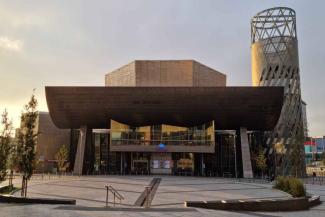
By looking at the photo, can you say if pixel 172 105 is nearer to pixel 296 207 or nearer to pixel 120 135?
pixel 120 135

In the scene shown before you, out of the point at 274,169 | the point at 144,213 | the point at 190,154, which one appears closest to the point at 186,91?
the point at 190,154

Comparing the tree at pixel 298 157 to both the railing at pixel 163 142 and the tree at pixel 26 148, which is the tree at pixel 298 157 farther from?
the tree at pixel 26 148

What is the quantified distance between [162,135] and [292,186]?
30.2m

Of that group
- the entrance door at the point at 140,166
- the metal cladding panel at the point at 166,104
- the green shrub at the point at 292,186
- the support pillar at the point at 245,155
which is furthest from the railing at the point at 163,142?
the green shrub at the point at 292,186

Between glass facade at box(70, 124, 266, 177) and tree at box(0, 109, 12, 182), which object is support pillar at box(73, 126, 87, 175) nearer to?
glass facade at box(70, 124, 266, 177)

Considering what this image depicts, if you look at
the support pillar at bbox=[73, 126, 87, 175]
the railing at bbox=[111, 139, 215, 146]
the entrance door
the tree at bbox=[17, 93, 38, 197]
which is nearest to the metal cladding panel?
the support pillar at bbox=[73, 126, 87, 175]

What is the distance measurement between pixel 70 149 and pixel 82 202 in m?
49.4

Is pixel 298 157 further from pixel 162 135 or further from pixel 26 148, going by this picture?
pixel 26 148

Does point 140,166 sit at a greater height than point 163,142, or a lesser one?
lesser

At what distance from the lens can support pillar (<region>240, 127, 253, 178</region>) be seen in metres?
50.2

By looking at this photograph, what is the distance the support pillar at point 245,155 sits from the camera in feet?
165

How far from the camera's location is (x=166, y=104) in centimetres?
4728

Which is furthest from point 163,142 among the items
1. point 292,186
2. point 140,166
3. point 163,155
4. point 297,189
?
point 297,189

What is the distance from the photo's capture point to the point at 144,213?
44.2 feet
